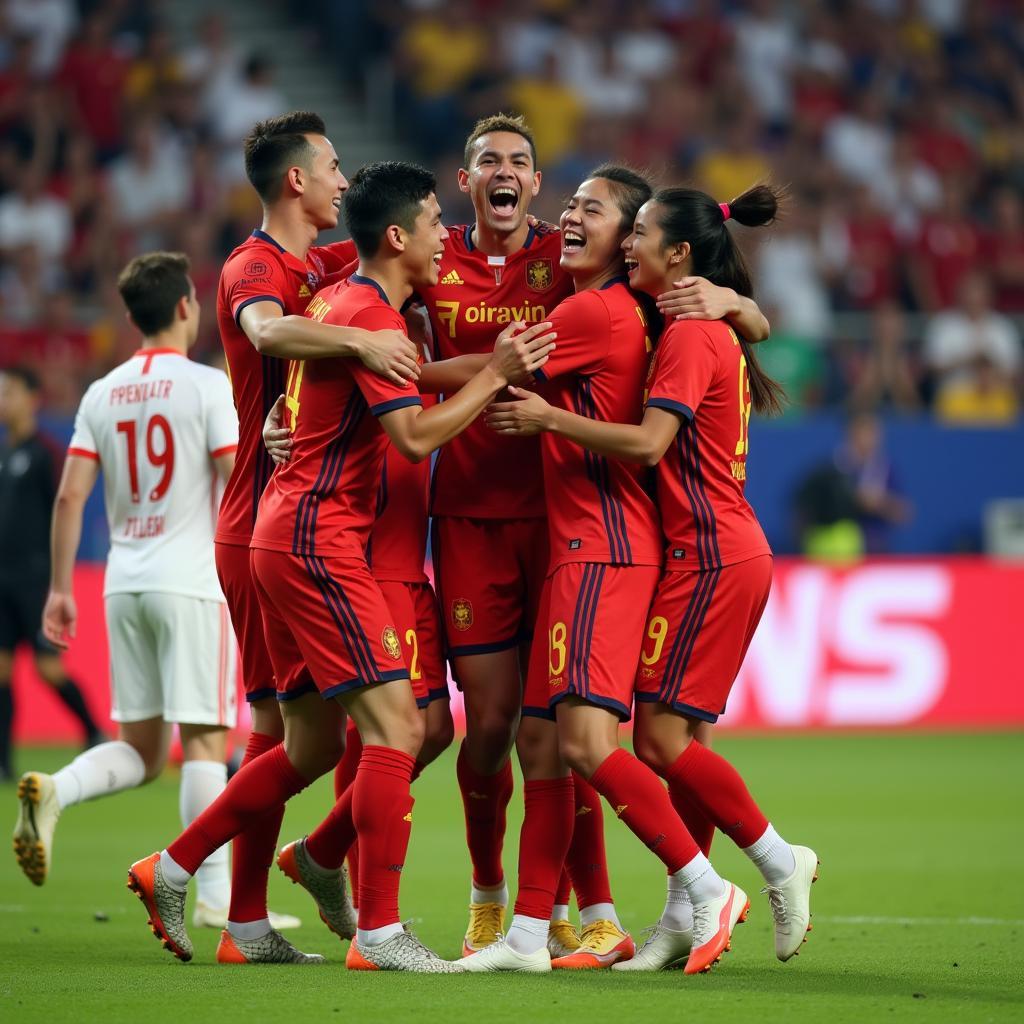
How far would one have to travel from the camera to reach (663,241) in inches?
232

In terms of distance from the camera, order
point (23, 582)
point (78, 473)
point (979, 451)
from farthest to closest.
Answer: point (979, 451)
point (23, 582)
point (78, 473)

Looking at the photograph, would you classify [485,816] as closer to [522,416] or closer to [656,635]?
[656,635]

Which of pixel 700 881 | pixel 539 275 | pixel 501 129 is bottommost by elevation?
pixel 700 881

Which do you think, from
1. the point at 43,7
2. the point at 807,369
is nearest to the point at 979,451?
the point at 807,369

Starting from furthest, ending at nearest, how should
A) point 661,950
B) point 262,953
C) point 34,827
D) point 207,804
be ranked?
point 207,804
point 34,827
point 262,953
point 661,950

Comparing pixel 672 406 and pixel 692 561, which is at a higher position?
pixel 672 406

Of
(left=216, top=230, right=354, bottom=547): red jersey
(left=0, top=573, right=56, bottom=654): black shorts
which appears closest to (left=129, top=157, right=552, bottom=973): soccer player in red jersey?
(left=216, top=230, right=354, bottom=547): red jersey

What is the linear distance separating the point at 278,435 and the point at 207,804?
5.80 ft

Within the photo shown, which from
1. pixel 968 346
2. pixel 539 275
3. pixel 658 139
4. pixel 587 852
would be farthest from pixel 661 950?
pixel 658 139

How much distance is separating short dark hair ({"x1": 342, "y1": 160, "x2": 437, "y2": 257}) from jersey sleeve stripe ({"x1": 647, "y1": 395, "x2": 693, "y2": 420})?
96cm

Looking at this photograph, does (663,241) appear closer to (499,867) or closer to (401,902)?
(499,867)

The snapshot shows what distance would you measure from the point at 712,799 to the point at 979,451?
1093 cm

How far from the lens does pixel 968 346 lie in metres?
16.5

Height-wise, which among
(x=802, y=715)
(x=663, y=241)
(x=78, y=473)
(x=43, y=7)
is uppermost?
(x=43, y=7)
